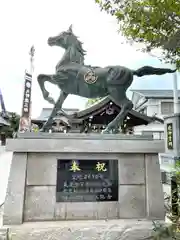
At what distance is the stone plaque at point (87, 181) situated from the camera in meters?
2.80

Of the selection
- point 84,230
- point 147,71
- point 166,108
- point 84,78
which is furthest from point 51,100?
point 166,108

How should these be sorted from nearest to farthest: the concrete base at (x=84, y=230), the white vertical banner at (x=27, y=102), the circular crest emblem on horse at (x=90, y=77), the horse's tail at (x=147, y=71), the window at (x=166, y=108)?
the concrete base at (x=84, y=230) < the circular crest emblem on horse at (x=90, y=77) < the horse's tail at (x=147, y=71) < the white vertical banner at (x=27, y=102) < the window at (x=166, y=108)

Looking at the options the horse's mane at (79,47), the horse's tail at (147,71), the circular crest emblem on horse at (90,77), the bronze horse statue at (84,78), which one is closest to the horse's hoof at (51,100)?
the bronze horse statue at (84,78)

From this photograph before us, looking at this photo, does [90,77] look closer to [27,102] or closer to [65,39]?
[65,39]

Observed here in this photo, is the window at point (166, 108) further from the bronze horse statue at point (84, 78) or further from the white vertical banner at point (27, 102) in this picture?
the bronze horse statue at point (84, 78)

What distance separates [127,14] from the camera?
475 cm

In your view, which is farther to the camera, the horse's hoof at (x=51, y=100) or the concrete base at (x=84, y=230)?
the horse's hoof at (x=51, y=100)

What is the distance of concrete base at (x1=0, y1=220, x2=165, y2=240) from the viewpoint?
8.26ft

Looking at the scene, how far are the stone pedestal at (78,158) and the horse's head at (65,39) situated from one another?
149cm

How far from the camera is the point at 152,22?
4.42m

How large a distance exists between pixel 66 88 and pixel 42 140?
3.20 ft

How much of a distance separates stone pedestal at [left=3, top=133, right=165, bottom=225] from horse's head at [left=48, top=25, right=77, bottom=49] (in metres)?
1.49

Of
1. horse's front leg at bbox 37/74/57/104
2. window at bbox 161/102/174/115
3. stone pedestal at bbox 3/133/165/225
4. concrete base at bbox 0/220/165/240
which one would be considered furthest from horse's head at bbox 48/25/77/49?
window at bbox 161/102/174/115

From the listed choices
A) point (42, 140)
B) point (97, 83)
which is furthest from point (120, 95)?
point (42, 140)
